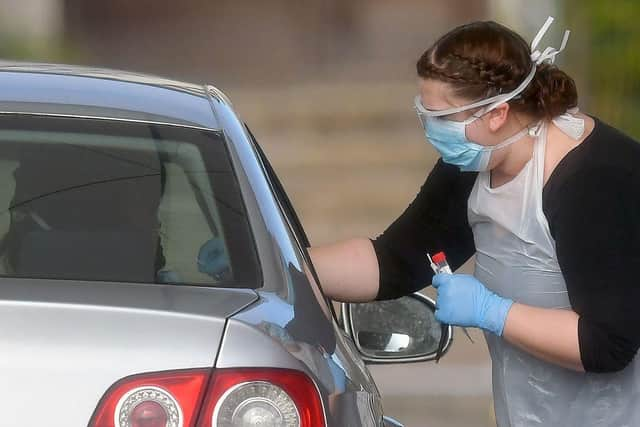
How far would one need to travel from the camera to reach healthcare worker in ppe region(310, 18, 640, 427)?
3.29 m

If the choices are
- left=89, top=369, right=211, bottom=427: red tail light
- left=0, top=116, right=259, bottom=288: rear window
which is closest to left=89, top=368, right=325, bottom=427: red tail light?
left=89, top=369, right=211, bottom=427: red tail light

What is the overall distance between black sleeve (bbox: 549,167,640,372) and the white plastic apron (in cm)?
11

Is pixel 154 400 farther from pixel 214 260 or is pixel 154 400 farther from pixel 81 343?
pixel 214 260

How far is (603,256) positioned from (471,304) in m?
0.35

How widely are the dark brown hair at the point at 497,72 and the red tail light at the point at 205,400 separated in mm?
1222

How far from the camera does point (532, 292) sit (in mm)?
3488

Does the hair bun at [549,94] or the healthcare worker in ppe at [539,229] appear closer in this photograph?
the healthcare worker in ppe at [539,229]

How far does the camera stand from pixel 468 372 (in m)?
7.57

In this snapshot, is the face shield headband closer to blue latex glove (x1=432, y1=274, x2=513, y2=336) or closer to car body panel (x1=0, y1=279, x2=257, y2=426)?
blue latex glove (x1=432, y1=274, x2=513, y2=336)

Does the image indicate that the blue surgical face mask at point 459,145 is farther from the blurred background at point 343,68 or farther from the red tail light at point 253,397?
the blurred background at point 343,68

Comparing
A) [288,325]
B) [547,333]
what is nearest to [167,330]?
[288,325]

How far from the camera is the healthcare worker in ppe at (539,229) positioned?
3.29 m

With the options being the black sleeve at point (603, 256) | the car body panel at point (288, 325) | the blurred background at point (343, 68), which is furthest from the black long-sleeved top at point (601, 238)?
the blurred background at point (343, 68)

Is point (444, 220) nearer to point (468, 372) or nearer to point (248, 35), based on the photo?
point (468, 372)
